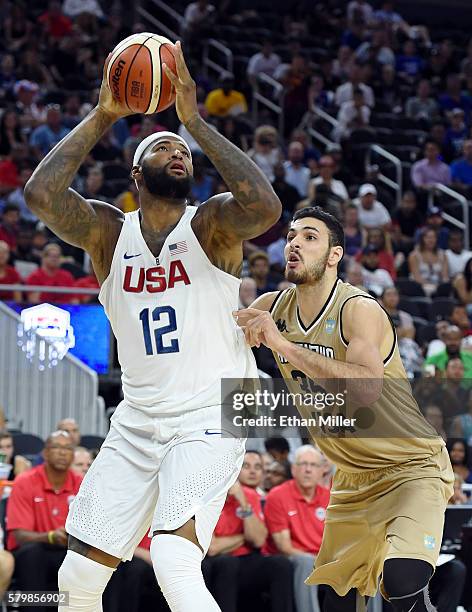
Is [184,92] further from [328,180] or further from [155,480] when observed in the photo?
[328,180]

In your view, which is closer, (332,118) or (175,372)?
(175,372)

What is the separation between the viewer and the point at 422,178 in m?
16.9

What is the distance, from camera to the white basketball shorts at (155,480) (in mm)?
4738

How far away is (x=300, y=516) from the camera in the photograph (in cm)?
858

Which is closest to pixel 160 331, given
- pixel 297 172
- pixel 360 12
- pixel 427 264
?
pixel 427 264

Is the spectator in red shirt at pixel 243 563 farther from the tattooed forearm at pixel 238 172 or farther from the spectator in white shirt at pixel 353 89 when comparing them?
the spectator in white shirt at pixel 353 89

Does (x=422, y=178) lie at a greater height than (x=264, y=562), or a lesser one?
greater

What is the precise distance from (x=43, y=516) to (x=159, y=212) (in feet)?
12.1

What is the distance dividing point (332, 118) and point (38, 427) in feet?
29.6

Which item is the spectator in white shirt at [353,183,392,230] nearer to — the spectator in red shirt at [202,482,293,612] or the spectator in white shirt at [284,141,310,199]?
the spectator in white shirt at [284,141,310,199]

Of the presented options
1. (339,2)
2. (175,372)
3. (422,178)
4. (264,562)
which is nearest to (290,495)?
(264,562)

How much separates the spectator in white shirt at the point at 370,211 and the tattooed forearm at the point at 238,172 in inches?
391

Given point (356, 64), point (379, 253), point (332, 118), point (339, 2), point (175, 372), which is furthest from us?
point (339, 2)

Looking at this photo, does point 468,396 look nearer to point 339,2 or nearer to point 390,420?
point 390,420
